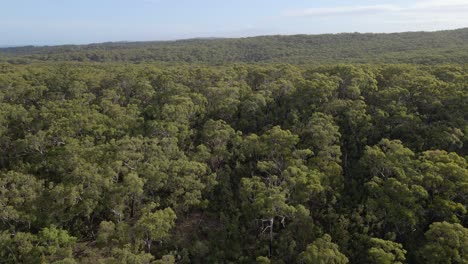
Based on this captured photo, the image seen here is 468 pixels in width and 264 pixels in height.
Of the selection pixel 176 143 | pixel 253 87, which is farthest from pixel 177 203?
pixel 253 87

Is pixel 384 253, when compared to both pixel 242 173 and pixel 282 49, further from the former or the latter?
pixel 282 49

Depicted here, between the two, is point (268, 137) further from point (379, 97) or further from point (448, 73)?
point (448, 73)

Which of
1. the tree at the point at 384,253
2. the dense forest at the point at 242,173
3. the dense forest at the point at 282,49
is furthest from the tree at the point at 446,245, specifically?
the dense forest at the point at 282,49

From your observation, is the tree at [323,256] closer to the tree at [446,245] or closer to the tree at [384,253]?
the tree at [384,253]

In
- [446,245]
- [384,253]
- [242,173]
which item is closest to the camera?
[384,253]

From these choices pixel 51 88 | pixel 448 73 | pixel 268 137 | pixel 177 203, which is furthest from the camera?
pixel 51 88

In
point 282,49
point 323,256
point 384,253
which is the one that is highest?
point 282,49

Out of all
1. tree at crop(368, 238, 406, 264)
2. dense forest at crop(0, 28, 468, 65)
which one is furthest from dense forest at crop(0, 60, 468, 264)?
dense forest at crop(0, 28, 468, 65)

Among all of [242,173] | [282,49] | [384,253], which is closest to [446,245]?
[384,253]

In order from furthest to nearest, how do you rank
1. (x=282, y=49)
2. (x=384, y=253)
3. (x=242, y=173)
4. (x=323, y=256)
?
(x=282, y=49), (x=242, y=173), (x=323, y=256), (x=384, y=253)
